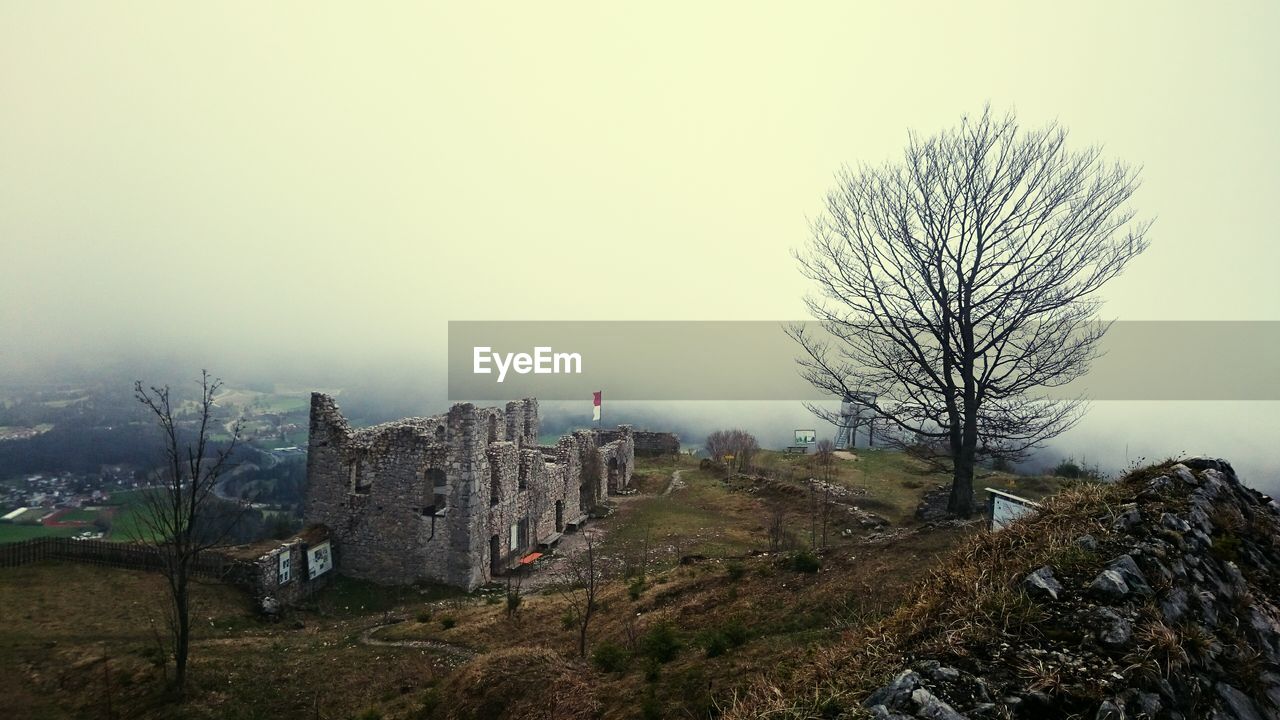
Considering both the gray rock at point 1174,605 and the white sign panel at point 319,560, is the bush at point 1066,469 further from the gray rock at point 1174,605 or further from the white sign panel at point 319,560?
the white sign panel at point 319,560

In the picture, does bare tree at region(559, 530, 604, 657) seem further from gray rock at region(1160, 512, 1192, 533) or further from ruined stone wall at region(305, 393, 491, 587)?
gray rock at region(1160, 512, 1192, 533)

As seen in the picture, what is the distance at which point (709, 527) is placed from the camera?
26844 mm

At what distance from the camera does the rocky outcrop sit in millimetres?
3711

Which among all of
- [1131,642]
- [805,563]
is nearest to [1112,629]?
[1131,642]

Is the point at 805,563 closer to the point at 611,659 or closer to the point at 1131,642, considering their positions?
the point at 611,659

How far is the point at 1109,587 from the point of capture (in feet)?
14.5

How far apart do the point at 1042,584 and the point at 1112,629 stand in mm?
550

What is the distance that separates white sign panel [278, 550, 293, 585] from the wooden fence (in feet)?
3.84

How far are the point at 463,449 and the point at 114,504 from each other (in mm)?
24151

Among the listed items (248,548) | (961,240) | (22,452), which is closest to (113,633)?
(248,548)

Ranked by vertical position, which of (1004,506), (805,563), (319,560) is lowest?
(319,560)

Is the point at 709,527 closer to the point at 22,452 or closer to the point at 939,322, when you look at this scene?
the point at 939,322

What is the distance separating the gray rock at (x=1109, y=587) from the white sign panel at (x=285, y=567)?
21.4 metres

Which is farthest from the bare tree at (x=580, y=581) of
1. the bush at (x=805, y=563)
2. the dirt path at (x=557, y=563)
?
the bush at (x=805, y=563)
